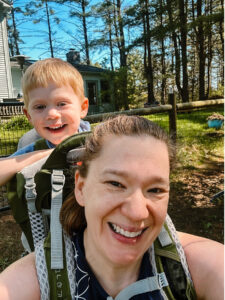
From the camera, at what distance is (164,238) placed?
1213 millimetres

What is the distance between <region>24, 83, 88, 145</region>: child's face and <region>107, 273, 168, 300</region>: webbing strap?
915 millimetres

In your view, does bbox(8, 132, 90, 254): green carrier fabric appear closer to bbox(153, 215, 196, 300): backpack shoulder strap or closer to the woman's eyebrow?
the woman's eyebrow

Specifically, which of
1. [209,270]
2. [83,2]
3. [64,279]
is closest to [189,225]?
[209,270]

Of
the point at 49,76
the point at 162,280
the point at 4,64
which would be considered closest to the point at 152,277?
the point at 162,280

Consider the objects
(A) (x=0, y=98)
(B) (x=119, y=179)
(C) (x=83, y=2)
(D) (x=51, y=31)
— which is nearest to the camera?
(B) (x=119, y=179)

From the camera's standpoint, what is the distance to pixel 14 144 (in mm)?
4574

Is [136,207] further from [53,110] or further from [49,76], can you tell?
[49,76]

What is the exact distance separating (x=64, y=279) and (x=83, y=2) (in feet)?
86.6

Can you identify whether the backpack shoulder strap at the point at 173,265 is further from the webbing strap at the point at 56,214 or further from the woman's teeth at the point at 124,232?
the webbing strap at the point at 56,214

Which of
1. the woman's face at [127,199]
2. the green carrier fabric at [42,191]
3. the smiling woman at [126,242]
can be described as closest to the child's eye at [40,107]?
the green carrier fabric at [42,191]

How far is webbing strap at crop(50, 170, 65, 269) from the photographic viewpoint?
1.15m

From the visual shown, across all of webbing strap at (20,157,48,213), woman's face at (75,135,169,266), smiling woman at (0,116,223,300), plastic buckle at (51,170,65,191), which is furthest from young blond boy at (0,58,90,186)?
woman's face at (75,135,169,266)

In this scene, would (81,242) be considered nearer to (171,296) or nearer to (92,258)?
(92,258)

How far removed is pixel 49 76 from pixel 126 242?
1.03 metres
